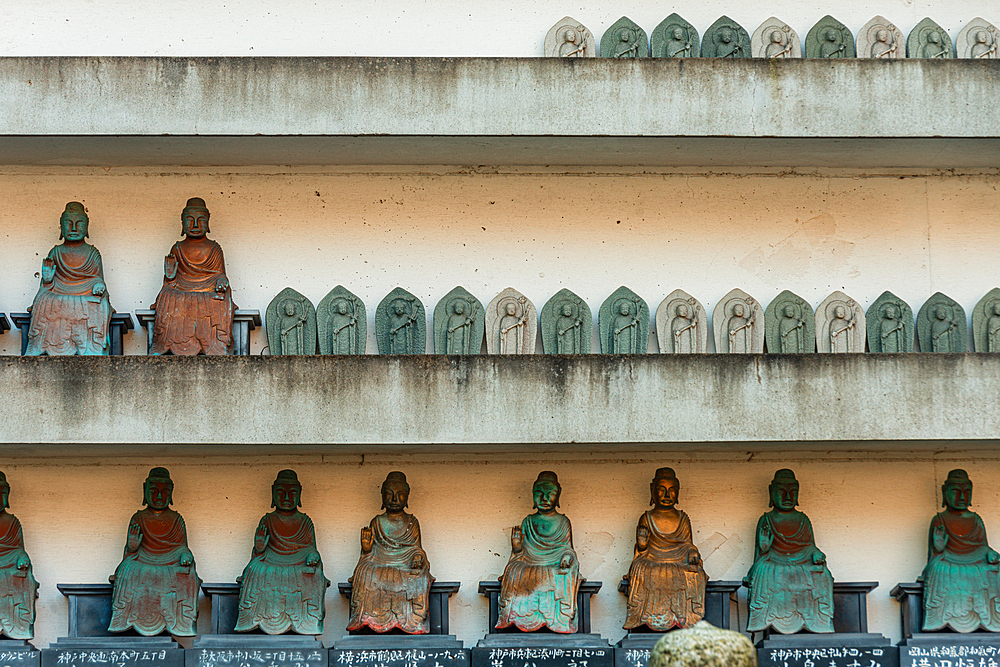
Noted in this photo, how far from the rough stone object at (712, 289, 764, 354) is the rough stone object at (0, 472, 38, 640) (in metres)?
4.87

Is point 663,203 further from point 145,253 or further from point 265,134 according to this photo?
point 145,253

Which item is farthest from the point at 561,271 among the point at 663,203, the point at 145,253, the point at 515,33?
the point at 145,253

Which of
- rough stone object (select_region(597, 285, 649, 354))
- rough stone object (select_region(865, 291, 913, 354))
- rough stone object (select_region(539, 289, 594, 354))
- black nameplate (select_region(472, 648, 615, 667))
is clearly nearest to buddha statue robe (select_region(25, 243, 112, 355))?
rough stone object (select_region(539, 289, 594, 354))

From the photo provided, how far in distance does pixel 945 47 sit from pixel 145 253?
19.7 feet

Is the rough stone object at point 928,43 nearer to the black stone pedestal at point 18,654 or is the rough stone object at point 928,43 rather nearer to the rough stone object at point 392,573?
the rough stone object at point 392,573

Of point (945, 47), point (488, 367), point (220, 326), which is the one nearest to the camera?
point (488, 367)

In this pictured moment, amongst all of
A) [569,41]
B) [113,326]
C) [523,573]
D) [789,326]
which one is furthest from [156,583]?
[569,41]

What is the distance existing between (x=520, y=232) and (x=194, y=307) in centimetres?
237

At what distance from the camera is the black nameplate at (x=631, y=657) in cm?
811

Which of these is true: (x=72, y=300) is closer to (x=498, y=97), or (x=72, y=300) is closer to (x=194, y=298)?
(x=194, y=298)

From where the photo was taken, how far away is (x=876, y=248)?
30.8ft

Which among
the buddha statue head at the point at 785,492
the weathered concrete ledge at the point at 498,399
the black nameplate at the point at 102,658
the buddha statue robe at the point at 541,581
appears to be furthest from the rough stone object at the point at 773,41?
the black nameplate at the point at 102,658

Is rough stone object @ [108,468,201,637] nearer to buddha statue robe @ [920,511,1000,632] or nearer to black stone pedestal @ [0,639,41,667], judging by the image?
black stone pedestal @ [0,639,41,667]

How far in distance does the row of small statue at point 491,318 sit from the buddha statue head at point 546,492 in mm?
885
